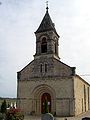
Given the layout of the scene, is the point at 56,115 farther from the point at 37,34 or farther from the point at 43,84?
the point at 37,34

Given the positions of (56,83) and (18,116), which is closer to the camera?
(18,116)

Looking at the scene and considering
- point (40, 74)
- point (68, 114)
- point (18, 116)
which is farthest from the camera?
point (40, 74)

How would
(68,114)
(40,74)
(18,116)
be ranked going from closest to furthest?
(18,116), (68,114), (40,74)

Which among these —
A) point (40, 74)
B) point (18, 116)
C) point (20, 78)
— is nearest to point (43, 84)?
point (40, 74)

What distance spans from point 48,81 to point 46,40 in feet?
18.8

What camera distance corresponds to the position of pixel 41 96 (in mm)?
37000

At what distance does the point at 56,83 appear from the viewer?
117 ft

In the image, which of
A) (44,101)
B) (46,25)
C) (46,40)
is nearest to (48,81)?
(44,101)

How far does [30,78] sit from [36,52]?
12.2 ft

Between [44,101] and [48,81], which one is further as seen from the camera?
[44,101]

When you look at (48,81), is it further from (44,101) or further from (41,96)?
(44,101)

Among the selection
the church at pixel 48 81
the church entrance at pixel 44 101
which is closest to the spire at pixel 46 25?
the church at pixel 48 81

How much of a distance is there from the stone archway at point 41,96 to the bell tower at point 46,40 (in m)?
4.44

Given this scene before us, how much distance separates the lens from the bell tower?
3678 cm
